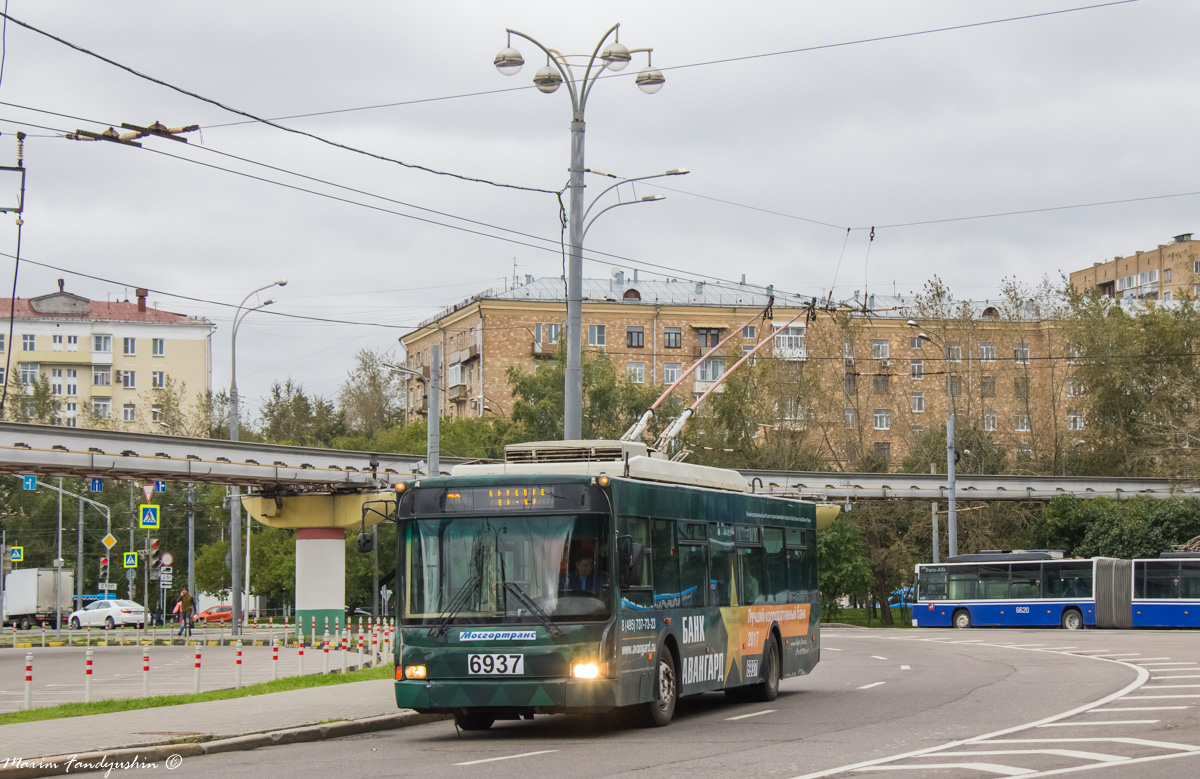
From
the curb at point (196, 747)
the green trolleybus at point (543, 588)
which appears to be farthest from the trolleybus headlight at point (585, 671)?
the curb at point (196, 747)

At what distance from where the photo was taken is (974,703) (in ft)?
58.2

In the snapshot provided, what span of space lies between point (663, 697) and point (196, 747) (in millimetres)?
4756

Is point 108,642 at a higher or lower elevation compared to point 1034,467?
lower

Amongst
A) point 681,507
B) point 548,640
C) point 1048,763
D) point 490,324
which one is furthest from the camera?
point 490,324

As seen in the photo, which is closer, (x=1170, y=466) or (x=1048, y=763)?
(x=1048, y=763)

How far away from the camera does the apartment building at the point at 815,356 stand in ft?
241

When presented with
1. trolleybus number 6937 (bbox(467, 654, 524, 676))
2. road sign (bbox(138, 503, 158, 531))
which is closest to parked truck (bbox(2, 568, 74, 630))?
road sign (bbox(138, 503, 158, 531))

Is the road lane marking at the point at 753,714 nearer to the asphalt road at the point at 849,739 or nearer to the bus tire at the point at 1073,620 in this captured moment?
the asphalt road at the point at 849,739

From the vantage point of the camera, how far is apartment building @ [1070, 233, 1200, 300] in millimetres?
106819

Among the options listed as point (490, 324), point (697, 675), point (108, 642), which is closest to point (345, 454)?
point (108, 642)

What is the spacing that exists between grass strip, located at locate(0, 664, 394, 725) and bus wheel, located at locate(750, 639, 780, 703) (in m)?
6.79

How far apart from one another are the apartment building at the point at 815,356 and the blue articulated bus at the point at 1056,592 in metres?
19.6

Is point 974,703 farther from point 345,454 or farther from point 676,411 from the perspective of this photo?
point 676,411

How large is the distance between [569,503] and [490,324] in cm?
7161
